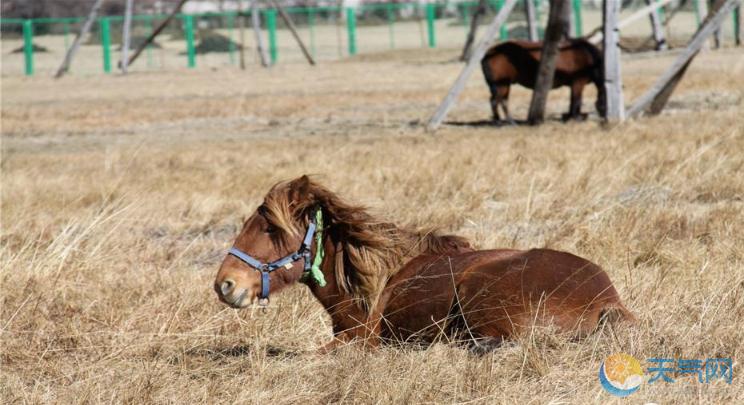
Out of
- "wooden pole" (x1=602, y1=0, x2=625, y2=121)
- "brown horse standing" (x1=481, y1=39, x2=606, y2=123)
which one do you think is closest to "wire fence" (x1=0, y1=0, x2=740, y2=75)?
"brown horse standing" (x1=481, y1=39, x2=606, y2=123)

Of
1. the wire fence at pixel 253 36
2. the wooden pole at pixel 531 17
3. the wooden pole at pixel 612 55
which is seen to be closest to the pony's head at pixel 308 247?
the wooden pole at pixel 612 55

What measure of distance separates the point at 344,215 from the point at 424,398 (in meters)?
1.03

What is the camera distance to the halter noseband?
4.72 meters

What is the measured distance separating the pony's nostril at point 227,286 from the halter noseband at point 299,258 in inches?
5.2

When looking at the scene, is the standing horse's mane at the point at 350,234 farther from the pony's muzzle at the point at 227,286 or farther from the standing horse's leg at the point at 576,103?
the standing horse's leg at the point at 576,103

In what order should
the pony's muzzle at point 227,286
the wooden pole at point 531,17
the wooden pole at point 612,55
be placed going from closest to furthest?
1. the pony's muzzle at point 227,286
2. the wooden pole at point 612,55
3. the wooden pole at point 531,17

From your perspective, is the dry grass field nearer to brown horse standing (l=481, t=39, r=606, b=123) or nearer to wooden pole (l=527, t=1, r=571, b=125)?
wooden pole (l=527, t=1, r=571, b=125)

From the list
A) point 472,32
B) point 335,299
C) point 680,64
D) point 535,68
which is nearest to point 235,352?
point 335,299

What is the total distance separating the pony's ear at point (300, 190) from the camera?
486 cm

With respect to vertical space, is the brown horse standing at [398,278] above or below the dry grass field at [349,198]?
above

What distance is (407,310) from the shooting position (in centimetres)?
495

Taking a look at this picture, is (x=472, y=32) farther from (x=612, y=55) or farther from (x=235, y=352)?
(x=235, y=352)

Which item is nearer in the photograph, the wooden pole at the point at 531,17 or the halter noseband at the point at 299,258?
the halter noseband at the point at 299,258

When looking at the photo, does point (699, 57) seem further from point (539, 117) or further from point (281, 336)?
point (281, 336)
